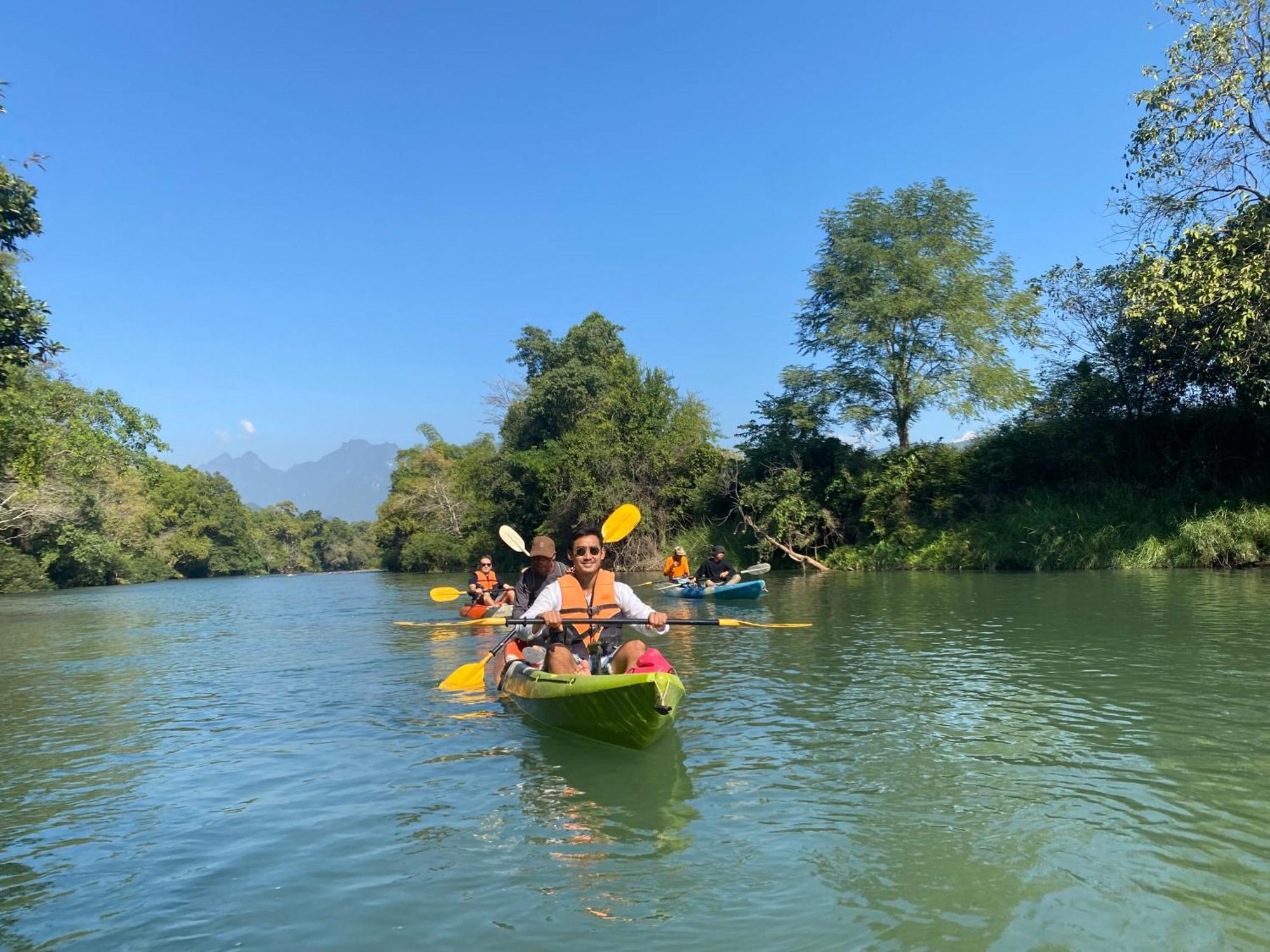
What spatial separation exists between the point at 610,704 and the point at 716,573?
1244cm

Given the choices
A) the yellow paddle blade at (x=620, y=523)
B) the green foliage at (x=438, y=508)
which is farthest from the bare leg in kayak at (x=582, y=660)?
the green foliage at (x=438, y=508)

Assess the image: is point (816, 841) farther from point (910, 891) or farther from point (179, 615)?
point (179, 615)

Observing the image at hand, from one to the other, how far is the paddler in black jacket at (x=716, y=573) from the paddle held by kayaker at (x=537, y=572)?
915 cm

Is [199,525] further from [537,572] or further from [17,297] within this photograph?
[537,572]

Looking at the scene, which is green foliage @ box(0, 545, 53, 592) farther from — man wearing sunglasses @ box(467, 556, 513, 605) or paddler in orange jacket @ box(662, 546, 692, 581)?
paddler in orange jacket @ box(662, 546, 692, 581)

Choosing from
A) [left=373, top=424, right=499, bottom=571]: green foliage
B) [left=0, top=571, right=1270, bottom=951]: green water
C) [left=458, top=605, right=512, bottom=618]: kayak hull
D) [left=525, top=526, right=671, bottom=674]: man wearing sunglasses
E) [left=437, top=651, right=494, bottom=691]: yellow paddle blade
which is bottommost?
[left=0, top=571, right=1270, bottom=951]: green water

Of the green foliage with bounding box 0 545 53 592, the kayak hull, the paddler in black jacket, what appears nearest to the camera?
the kayak hull

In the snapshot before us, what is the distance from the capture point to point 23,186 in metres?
14.6

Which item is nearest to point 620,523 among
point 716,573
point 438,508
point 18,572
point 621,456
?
point 716,573

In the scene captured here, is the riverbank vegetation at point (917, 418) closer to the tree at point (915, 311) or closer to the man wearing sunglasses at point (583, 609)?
the tree at point (915, 311)

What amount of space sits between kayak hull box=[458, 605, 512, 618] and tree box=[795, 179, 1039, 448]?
15.5m

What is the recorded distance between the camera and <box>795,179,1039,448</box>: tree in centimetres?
2602

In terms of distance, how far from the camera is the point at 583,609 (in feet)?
23.6

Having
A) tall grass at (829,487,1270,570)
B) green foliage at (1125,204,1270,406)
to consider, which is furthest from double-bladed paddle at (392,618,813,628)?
tall grass at (829,487,1270,570)
